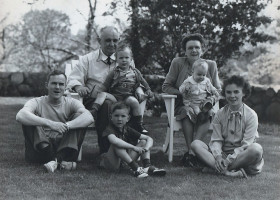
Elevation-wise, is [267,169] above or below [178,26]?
below

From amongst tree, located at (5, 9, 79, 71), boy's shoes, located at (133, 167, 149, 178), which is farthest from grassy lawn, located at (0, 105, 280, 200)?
tree, located at (5, 9, 79, 71)

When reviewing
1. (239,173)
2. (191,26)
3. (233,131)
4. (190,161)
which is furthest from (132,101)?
(191,26)

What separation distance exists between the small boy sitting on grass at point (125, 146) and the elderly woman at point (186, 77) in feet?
1.89

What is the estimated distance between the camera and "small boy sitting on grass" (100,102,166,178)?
140 inches

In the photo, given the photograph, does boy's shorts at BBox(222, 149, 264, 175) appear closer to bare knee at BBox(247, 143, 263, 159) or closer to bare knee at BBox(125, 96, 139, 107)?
bare knee at BBox(247, 143, 263, 159)

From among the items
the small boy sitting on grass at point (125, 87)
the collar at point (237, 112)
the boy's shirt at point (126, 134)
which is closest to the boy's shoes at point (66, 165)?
the boy's shirt at point (126, 134)

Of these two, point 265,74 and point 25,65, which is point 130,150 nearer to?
point 25,65

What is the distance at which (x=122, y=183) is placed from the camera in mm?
3246

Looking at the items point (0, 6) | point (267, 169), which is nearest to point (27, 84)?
point (0, 6)

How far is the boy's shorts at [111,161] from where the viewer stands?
3.70 m

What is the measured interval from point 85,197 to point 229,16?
16.7 ft

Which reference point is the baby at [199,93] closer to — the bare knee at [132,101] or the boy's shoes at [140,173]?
the bare knee at [132,101]

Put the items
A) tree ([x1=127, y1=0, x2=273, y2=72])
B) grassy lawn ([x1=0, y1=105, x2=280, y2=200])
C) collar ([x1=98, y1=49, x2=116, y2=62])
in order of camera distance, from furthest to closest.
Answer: tree ([x1=127, y1=0, x2=273, y2=72]), collar ([x1=98, y1=49, x2=116, y2=62]), grassy lawn ([x1=0, y1=105, x2=280, y2=200])

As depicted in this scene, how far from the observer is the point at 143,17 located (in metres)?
7.31
